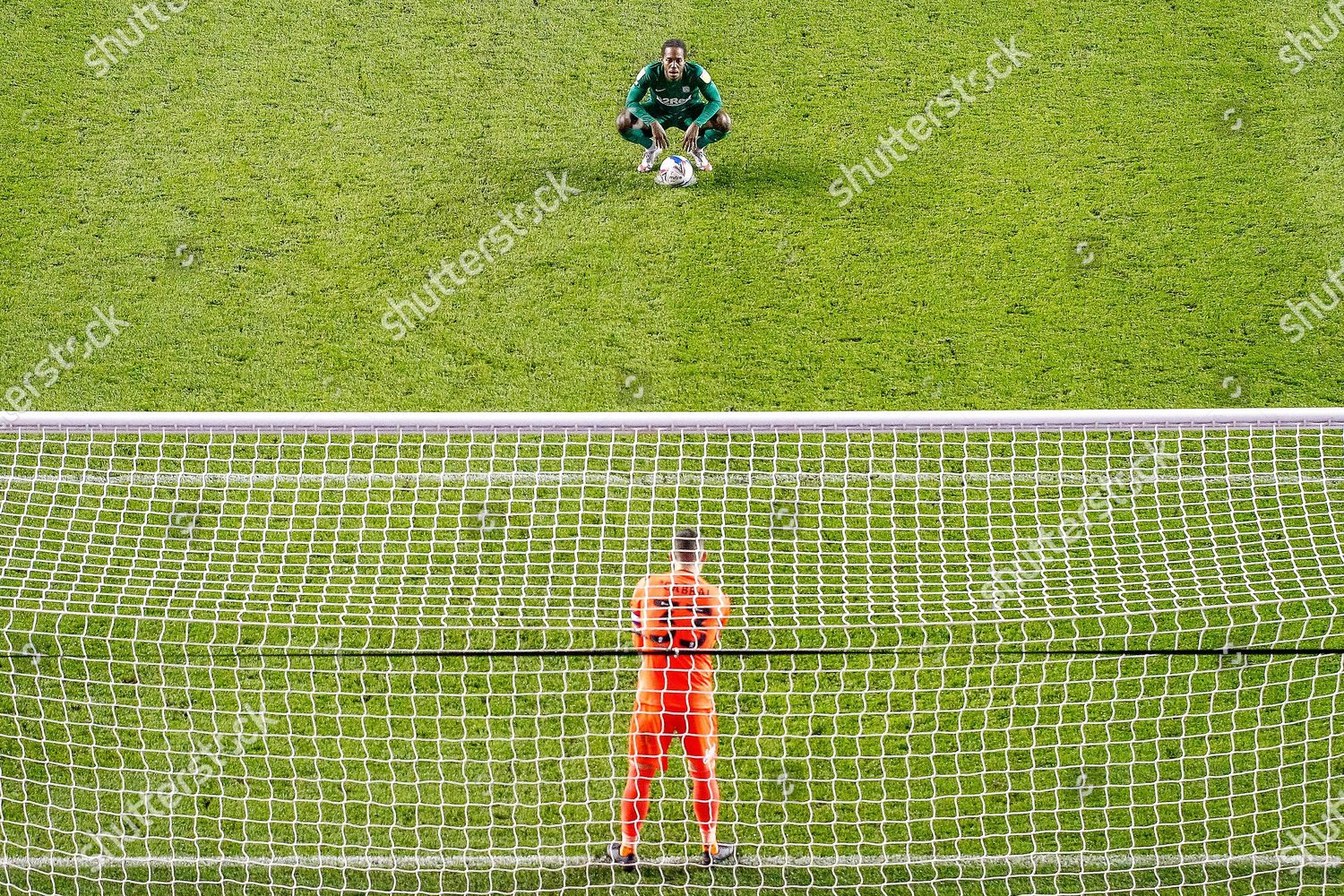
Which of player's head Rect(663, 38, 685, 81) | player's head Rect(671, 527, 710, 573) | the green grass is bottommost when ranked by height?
player's head Rect(671, 527, 710, 573)

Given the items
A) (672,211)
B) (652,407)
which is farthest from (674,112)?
(652,407)

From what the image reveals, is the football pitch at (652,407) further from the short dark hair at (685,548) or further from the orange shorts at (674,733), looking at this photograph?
the short dark hair at (685,548)

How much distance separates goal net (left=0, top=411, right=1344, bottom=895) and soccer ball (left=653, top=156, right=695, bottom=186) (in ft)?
6.35

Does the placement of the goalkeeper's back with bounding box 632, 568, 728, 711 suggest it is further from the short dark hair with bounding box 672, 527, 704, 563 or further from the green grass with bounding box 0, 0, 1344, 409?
the green grass with bounding box 0, 0, 1344, 409

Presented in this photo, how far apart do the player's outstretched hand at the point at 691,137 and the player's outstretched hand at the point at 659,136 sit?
14 cm

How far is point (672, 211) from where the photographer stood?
7250 mm

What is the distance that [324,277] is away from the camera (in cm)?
694

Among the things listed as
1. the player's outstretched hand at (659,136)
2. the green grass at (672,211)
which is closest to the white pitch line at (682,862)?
the green grass at (672,211)

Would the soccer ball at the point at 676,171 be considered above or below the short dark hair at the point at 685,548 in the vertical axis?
above

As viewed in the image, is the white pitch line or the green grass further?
the green grass

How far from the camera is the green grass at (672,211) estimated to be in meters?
6.55

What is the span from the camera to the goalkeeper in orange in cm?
466

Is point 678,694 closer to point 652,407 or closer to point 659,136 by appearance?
point 652,407

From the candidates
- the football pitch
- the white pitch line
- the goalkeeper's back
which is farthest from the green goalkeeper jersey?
the white pitch line
